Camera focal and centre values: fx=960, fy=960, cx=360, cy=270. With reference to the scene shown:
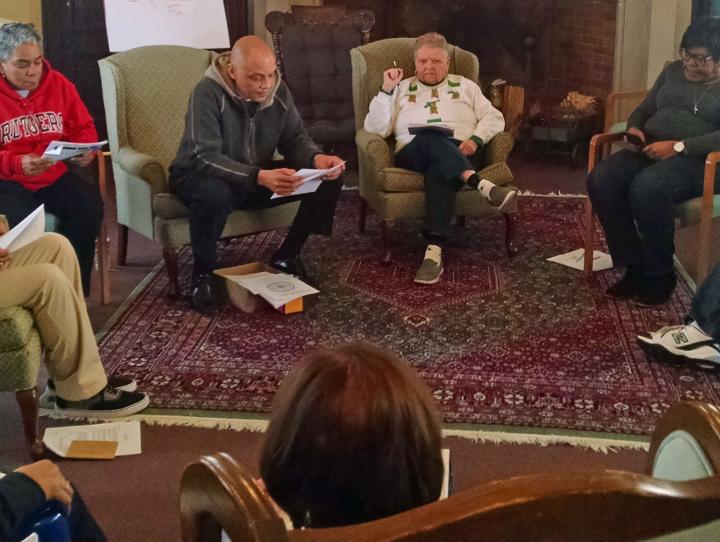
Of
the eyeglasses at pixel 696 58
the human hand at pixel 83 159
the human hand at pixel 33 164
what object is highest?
the eyeglasses at pixel 696 58

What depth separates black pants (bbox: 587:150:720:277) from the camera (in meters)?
3.42

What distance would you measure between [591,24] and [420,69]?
7.45 feet

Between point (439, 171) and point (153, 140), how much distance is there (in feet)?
3.77

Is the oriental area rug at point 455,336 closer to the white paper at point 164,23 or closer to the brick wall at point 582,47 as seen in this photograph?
the white paper at point 164,23

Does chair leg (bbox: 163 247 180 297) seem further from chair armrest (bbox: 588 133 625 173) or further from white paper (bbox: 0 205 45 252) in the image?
chair armrest (bbox: 588 133 625 173)

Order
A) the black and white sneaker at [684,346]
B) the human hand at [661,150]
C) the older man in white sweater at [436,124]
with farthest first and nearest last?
1. the older man in white sweater at [436,124]
2. the human hand at [661,150]
3. the black and white sneaker at [684,346]

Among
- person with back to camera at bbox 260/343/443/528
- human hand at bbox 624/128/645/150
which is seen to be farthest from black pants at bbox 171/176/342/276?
person with back to camera at bbox 260/343/443/528

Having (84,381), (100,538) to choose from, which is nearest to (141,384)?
(84,381)

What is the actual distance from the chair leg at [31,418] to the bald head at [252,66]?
1.45 metres

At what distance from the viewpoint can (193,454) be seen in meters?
2.55

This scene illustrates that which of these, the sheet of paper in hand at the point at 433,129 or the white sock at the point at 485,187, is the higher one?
the sheet of paper in hand at the point at 433,129

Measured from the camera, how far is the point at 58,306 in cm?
251

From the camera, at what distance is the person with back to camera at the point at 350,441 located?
971 mm

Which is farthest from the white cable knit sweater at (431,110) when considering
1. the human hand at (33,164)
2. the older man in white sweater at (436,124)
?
the human hand at (33,164)
